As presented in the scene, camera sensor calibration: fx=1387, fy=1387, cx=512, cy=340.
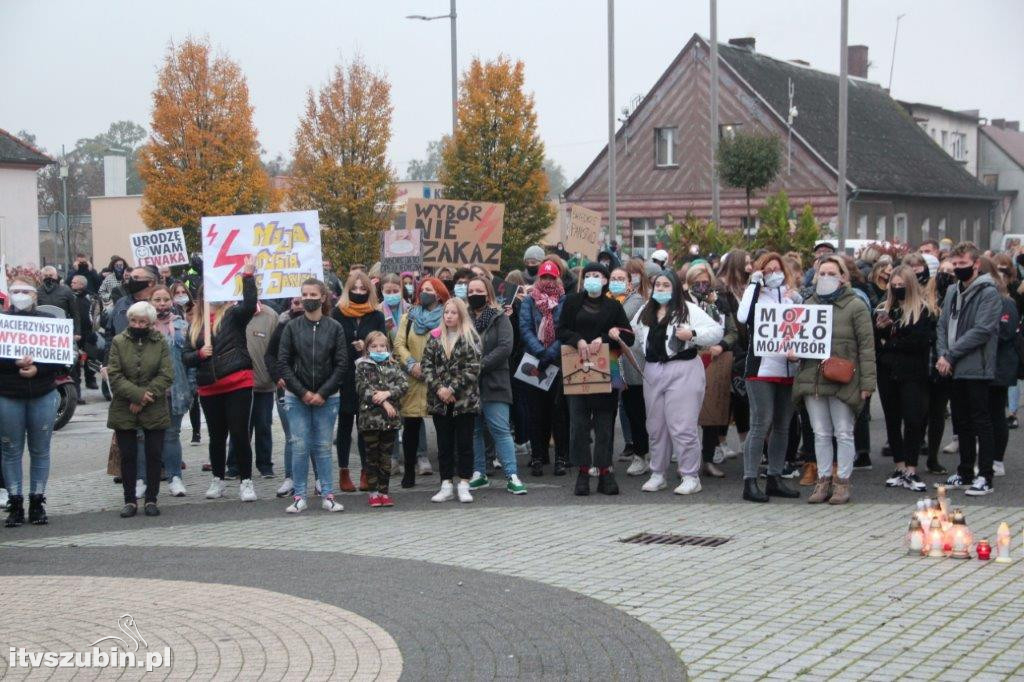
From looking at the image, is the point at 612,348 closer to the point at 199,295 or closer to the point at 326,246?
the point at 199,295

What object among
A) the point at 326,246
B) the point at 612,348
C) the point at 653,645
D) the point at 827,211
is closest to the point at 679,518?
the point at 612,348

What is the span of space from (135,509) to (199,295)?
2.13 metres

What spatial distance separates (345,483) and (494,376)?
1.74 metres

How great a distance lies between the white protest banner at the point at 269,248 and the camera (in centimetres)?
1284

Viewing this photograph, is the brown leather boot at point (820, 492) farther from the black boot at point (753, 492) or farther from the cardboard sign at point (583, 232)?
the cardboard sign at point (583, 232)

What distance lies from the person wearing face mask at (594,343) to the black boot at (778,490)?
131 cm

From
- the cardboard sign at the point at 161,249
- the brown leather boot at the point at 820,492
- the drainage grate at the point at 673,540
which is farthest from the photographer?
the cardboard sign at the point at 161,249

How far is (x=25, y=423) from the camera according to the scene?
11.2 meters

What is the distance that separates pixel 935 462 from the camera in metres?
12.8

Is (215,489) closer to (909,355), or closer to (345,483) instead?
(345,483)

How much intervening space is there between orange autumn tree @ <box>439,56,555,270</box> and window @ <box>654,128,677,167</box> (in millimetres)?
15937

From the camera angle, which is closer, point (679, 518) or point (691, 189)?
point (679, 518)

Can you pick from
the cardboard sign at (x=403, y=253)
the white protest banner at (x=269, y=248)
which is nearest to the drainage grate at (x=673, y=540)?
the white protest banner at (x=269, y=248)

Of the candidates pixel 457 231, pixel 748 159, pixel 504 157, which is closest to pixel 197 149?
pixel 504 157
